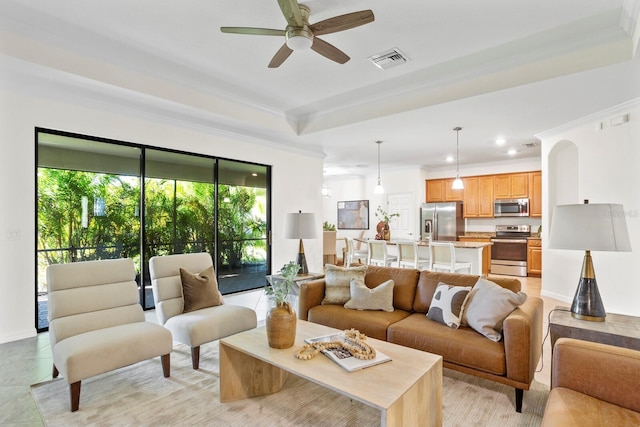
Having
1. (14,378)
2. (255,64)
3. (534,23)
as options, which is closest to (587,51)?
(534,23)

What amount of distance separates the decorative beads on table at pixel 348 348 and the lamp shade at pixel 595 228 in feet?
4.96

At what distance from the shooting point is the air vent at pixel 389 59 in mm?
3217

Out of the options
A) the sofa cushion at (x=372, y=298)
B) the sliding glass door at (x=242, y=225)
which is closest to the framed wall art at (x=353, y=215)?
the sliding glass door at (x=242, y=225)

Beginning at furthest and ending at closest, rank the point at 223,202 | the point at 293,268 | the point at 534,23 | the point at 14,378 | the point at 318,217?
the point at 318,217 → the point at 223,202 → the point at 534,23 → the point at 14,378 → the point at 293,268

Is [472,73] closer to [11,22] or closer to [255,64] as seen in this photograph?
[255,64]

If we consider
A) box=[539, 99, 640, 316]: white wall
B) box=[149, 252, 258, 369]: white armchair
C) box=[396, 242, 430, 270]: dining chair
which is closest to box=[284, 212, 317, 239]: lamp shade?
box=[149, 252, 258, 369]: white armchair

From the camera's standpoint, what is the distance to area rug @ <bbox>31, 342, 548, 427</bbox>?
209 centimetres

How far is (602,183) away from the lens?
14.0ft

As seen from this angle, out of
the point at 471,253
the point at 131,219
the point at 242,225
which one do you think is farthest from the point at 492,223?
the point at 131,219

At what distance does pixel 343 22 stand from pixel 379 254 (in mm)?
4294

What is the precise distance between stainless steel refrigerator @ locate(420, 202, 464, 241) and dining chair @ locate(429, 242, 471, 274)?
2.41 meters

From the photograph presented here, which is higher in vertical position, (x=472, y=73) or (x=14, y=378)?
(x=472, y=73)

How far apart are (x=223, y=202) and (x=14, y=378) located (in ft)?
10.1

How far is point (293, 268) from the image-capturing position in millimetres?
2367
